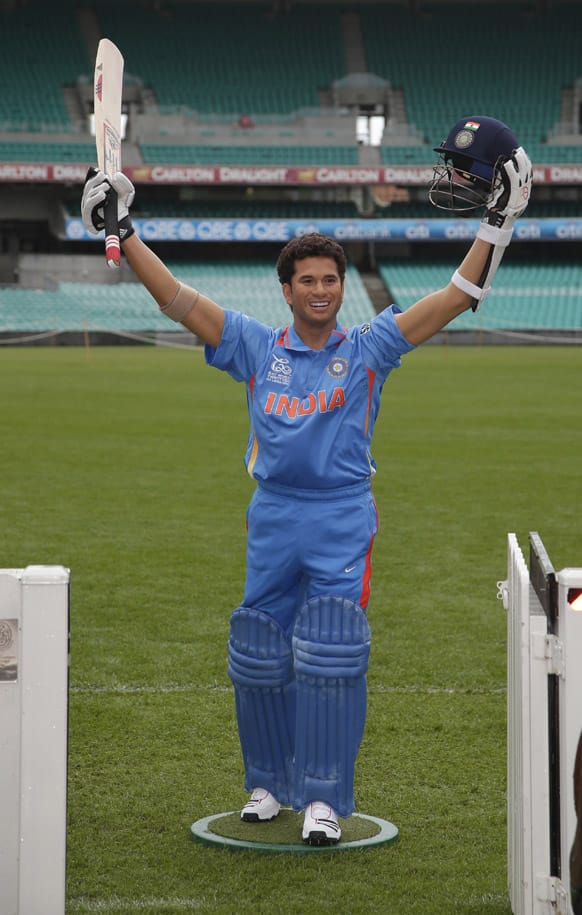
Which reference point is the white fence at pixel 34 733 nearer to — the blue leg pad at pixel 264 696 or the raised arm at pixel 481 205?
the blue leg pad at pixel 264 696

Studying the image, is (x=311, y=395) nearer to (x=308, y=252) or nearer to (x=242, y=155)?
(x=308, y=252)

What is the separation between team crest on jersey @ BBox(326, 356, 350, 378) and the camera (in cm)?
417

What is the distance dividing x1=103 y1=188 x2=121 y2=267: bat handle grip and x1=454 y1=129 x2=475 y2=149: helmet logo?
1062 mm

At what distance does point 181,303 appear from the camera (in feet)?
13.8

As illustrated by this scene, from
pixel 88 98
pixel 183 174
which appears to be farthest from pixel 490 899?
pixel 88 98

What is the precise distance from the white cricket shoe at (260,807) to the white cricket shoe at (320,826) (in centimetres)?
21

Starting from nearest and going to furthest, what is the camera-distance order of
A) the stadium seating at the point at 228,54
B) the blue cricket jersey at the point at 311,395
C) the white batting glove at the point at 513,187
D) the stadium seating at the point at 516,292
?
the white batting glove at the point at 513,187 → the blue cricket jersey at the point at 311,395 → the stadium seating at the point at 516,292 → the stadium seating at the point at 228,54

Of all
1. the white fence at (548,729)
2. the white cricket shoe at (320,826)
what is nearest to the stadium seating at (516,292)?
the white cricket shoe at (320,826)

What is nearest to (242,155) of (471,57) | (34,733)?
(471,57)

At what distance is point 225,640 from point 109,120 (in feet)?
10.7

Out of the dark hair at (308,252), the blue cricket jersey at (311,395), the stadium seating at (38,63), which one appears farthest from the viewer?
the stadium seating at (38,63)

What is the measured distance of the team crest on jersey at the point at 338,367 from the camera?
4.17 m

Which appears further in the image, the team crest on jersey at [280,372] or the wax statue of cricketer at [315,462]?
the team crest on jersey at [280,372]

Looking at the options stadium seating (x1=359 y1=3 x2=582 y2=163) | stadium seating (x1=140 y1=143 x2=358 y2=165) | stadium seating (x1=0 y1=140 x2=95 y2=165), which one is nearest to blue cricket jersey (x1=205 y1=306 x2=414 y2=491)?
stadium seating (x1=0 y1=140 x2=95 y2=165)
